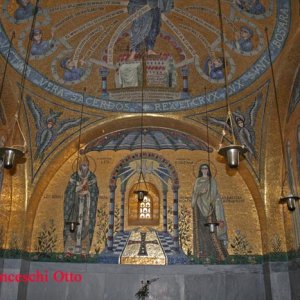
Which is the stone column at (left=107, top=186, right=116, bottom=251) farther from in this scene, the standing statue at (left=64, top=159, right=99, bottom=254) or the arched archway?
the standing statue at (left=64, top=159, right=99, bottom=254)

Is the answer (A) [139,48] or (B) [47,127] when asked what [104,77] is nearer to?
(A) [139,48]

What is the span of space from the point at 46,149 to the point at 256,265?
6310mm

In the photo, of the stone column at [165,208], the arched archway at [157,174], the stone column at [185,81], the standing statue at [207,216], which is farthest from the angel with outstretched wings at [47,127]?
the standing statue at [207,216]

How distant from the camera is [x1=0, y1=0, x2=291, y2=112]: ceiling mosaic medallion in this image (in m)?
10.1

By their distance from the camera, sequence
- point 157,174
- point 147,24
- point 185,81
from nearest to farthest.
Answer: point 147,24 → point 185,81 → point 157,174

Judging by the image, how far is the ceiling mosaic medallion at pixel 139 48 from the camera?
33.0ft

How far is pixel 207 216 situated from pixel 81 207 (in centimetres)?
349

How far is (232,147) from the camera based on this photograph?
5.83 m

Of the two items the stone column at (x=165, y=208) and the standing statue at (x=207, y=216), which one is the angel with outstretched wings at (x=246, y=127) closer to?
the standing statue at (x=207, y=216)

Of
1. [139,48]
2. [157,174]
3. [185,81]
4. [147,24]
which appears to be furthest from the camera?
[157,174]

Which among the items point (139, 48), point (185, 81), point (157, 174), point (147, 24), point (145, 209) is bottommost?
point (145, 209)

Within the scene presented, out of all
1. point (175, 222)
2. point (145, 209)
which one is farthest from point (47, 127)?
A: point (175, 222)

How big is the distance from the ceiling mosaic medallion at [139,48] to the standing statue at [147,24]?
1.0 inches

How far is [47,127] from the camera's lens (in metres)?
11.3
